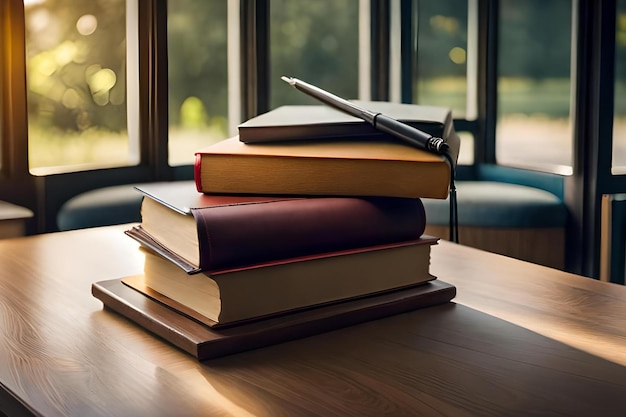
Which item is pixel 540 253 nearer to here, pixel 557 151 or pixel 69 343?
pixel 557 151

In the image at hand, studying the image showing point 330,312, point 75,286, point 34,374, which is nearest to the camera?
point 34,374

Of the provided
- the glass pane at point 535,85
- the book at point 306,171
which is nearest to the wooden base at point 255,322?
the book at point 306,171

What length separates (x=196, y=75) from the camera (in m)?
3.25

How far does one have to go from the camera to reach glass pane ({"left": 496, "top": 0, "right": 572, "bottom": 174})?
3.37 metres

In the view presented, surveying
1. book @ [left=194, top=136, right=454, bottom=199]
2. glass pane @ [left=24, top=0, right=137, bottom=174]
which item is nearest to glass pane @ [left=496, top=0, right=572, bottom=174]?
glass pane @ [left=24, top=0, right=137, bottom=174]

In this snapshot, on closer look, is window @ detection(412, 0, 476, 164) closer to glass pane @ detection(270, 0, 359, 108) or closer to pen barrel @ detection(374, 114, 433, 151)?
glass pane @ detection(270, 0, 359, 108)

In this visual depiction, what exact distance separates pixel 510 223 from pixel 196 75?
1.38 m

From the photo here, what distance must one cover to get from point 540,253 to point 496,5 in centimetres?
120

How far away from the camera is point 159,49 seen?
308cm

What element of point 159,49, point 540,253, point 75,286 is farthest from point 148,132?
point 75,286

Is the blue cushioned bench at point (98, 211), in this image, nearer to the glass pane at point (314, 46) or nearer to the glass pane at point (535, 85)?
the glass pane at point (314, 46)

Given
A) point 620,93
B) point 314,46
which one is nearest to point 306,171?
point 620,93

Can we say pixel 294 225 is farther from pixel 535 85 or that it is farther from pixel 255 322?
pixel 535 85

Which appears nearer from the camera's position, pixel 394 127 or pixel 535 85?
pixel 394 127
